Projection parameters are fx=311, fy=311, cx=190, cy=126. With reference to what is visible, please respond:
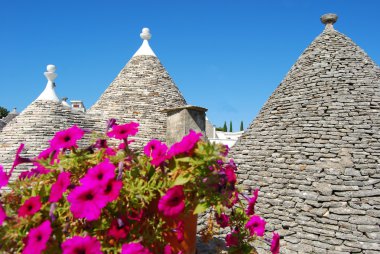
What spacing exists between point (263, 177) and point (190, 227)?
231 inches

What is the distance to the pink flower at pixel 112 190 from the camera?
5.52ft

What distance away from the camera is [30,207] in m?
1.72

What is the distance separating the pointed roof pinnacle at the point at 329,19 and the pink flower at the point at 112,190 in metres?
11.1

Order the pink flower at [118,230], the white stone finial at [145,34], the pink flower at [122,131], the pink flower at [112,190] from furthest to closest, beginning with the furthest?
the white stone finial at [145,34] < the pink flower at [122,131] < the pink flower at [118,230] < the pink flower at [112,190]

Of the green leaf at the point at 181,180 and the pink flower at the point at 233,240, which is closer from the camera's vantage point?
the green leaf at the point at 181,180

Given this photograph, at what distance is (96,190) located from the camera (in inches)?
66.0

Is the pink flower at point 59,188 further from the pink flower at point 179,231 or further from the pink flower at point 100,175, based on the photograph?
the pink flower at point 179,231

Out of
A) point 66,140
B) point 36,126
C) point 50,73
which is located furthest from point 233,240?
point 50,73

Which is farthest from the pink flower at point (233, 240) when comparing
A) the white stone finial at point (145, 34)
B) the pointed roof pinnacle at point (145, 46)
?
the white stone finial at point (145, 34)

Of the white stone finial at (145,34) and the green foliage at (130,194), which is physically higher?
the white stone finial at (145,34)

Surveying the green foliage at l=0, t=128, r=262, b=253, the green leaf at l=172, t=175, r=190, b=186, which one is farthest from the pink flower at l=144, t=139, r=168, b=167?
the green leaf at l=172, t=175, r=190, b=186

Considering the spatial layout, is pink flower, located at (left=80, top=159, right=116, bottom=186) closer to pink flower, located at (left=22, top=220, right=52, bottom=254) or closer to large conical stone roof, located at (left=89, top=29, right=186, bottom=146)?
pink flower, located at (left=22, top=220, right=52, bottom=254)

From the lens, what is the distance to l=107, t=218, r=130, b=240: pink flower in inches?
70.8

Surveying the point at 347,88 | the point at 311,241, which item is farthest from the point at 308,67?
the point at 311,241
